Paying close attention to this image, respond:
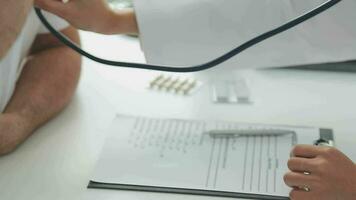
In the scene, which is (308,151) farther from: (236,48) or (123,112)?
(123,112)

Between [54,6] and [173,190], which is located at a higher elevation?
[54,6]

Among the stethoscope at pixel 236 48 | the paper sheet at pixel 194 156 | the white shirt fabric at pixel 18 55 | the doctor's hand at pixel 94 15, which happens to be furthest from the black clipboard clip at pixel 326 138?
the white shirt fabric at pixel 18 55

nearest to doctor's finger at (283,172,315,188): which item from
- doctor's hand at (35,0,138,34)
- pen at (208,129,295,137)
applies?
pen at (208,129,295,137)

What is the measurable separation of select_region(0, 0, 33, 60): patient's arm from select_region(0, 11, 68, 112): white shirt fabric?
89mm

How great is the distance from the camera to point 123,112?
74 cm

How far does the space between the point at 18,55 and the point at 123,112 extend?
16 centimetres

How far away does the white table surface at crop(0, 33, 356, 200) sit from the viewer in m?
0.60

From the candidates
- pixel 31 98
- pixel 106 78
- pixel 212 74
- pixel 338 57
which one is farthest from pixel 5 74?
pixel 338 57

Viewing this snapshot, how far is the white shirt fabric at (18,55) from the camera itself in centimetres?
70

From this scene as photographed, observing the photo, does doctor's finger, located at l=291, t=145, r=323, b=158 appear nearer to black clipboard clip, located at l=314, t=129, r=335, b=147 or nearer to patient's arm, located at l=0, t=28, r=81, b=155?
black clipboard clip, located at l=314, t=129, r=335, b=147

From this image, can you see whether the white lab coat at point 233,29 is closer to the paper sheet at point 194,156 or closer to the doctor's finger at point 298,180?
the paper sheet at point 194,156

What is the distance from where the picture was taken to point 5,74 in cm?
70

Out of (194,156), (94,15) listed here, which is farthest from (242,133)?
(94,15)

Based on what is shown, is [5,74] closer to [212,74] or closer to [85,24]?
[85,24]
